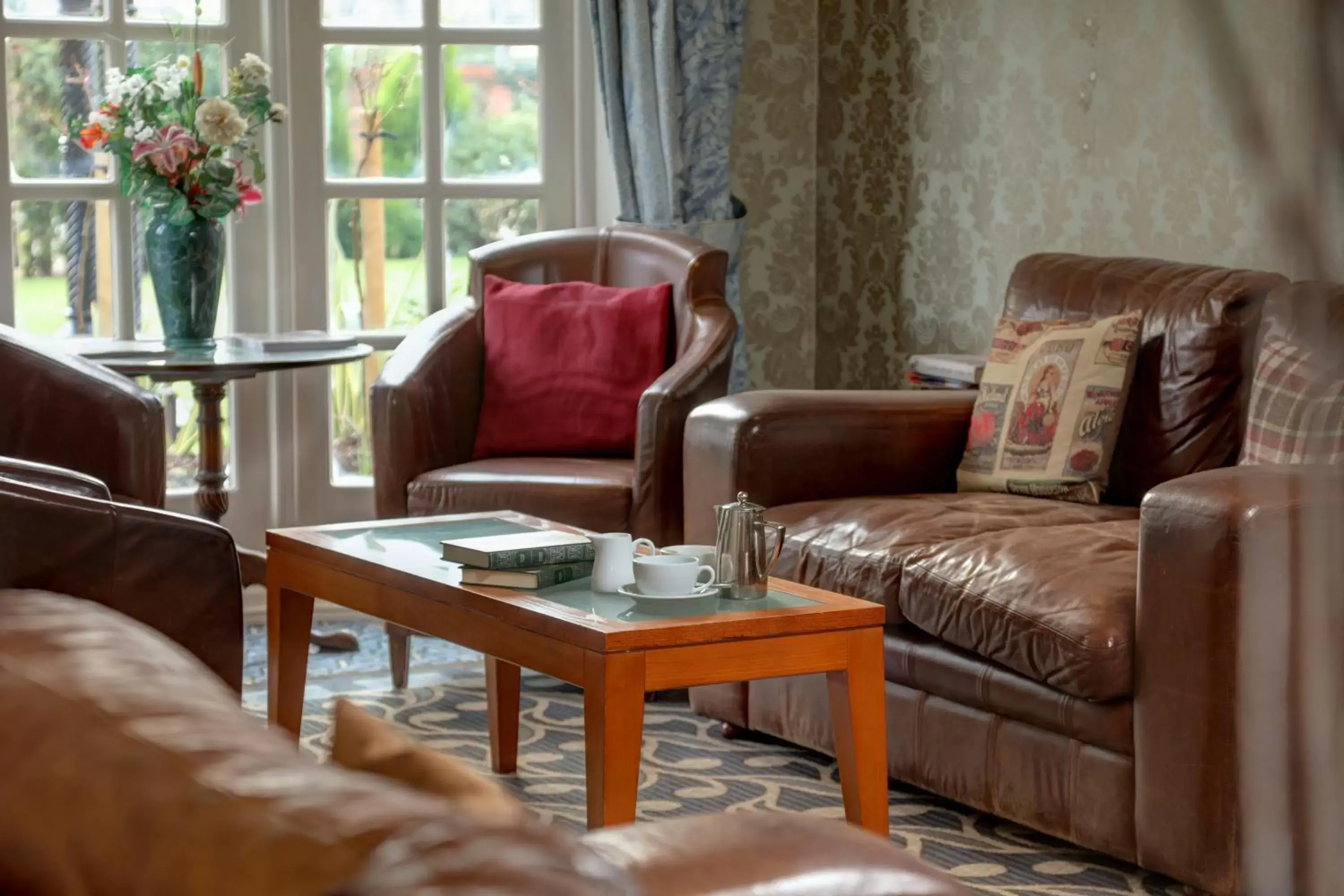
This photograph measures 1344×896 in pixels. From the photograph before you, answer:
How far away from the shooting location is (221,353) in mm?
3730

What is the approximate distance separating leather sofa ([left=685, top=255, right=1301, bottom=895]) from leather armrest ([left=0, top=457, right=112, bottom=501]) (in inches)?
51.8

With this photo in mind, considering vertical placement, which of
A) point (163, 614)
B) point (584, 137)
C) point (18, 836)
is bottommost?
point (163, 614)

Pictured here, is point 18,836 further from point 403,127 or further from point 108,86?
point 403,127

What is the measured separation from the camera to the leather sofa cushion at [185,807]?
537 mm

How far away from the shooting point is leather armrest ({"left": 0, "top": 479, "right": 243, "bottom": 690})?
152cm

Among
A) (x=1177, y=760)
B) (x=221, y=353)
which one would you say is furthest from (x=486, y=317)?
(x=1177, y=760)

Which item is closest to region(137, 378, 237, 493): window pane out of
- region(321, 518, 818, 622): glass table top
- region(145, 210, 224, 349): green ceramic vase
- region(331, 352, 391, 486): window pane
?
region(331, 352, 391, 486): window pane

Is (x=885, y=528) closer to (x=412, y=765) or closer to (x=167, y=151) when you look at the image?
(x=167, y=151)

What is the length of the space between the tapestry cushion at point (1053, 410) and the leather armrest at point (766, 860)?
2448mm

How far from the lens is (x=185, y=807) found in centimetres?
65

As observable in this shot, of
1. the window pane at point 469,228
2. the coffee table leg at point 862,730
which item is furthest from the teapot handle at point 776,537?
the window pane at point 469,228

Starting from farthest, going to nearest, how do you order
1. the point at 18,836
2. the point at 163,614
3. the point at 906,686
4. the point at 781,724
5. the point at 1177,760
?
the point at 781,724 → the point at 906,686 → the point at 1177,760 → the point at 163,614 → the point at 18,836

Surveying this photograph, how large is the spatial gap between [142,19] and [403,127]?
70 cm

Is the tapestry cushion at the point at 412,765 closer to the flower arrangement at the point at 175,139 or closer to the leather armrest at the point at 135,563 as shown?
the leather armrest at the point at 135,563
